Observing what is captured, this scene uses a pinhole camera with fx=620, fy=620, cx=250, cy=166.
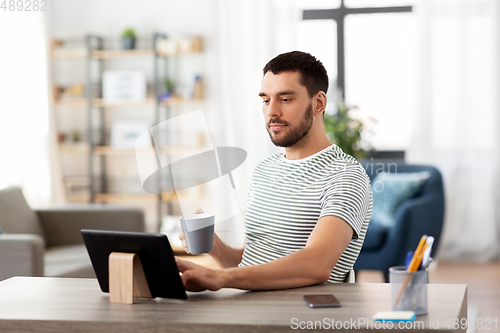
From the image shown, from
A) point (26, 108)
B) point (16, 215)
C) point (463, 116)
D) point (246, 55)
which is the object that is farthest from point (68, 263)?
point (463, 116)

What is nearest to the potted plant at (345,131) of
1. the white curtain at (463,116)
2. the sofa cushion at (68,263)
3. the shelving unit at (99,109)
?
the white curtain at (463,116)

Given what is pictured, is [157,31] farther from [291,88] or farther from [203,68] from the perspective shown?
[291,88]

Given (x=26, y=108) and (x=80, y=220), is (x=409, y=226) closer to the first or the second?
(x=80, y=220)

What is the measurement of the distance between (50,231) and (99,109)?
1.96 meters

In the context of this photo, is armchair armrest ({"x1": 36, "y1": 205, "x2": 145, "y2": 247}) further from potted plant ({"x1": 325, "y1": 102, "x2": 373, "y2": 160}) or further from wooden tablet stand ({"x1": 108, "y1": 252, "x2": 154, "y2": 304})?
wooden tablet stand ({"x1": 108, "y1": 252, "x2": 154, "y2": 304})

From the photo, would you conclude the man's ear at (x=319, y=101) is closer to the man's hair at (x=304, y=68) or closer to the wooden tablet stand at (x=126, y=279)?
the man's hair at (x=304, y=68)

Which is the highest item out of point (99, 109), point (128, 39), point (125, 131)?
point (128, 39)

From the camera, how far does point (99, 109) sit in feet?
17.4

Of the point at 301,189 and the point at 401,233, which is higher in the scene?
the point at 301,189

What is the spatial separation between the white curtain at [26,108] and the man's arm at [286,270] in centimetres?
369

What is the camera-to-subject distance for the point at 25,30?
16.1ft

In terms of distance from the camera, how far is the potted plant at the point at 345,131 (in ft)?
14.1

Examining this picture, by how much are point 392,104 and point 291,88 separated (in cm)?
358

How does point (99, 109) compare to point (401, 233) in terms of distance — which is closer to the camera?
point (401, 233)
